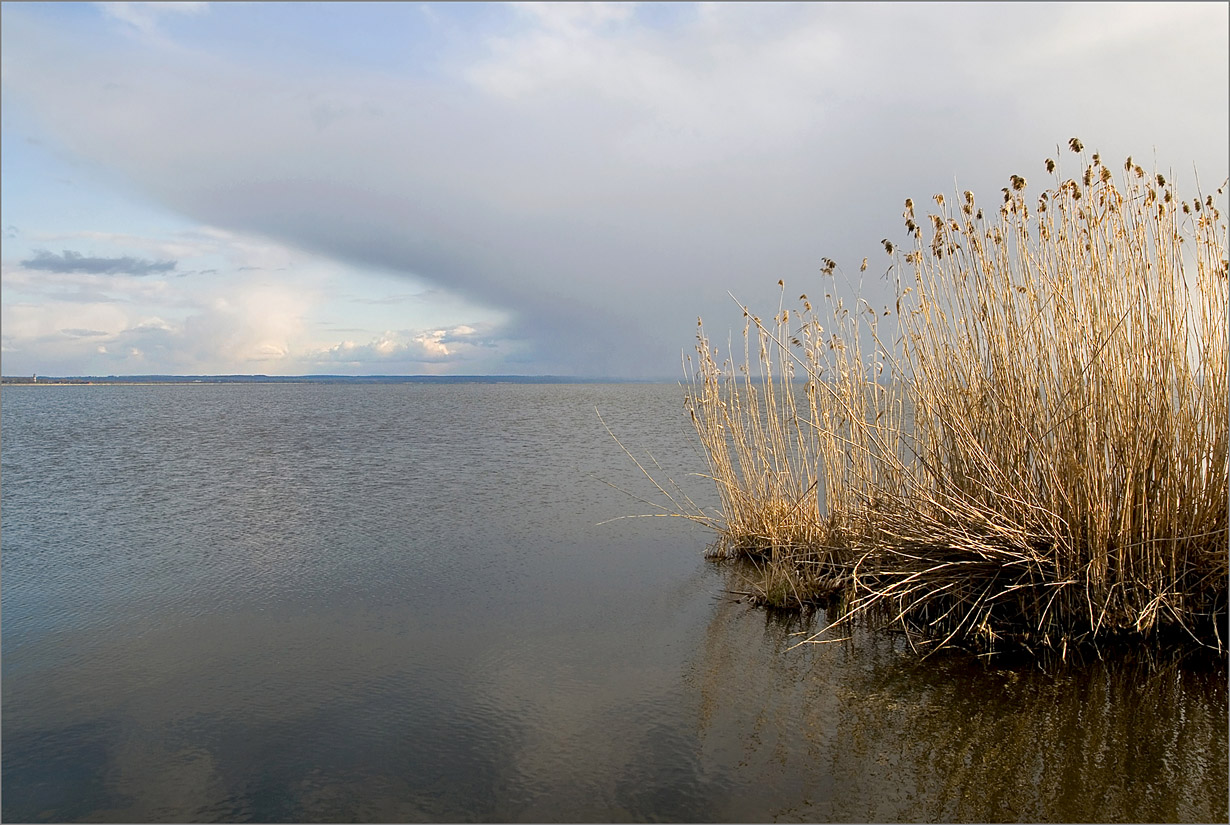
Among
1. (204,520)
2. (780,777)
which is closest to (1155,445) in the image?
(780,777)

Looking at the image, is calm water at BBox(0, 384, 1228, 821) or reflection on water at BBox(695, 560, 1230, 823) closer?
reflection on water at BBox(695, 560, 1230, 823)

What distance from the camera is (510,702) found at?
176 inches

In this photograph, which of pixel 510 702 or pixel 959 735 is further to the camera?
pixel 510 702

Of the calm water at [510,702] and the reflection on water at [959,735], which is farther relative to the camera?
the calm water at [510,702]

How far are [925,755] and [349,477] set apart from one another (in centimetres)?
1088

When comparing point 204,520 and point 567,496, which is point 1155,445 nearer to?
point 567,496

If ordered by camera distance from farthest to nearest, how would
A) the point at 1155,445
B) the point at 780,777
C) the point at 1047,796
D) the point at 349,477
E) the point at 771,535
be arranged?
the point at 349,477
the point at 771,535
the point at 1155,445
the point at 780,777
the point at 1047,796

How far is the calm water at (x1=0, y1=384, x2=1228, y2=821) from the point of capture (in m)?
3.47

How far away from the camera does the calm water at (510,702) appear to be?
3.47m

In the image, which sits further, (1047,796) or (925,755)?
(925,755)

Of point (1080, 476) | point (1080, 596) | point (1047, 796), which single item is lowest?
point (1047, 796)

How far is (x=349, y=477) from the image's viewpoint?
42.9 ft

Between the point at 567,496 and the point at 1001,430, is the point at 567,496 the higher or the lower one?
the lower one

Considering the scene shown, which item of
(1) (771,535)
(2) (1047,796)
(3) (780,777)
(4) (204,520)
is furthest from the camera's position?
(4) (204,520)
